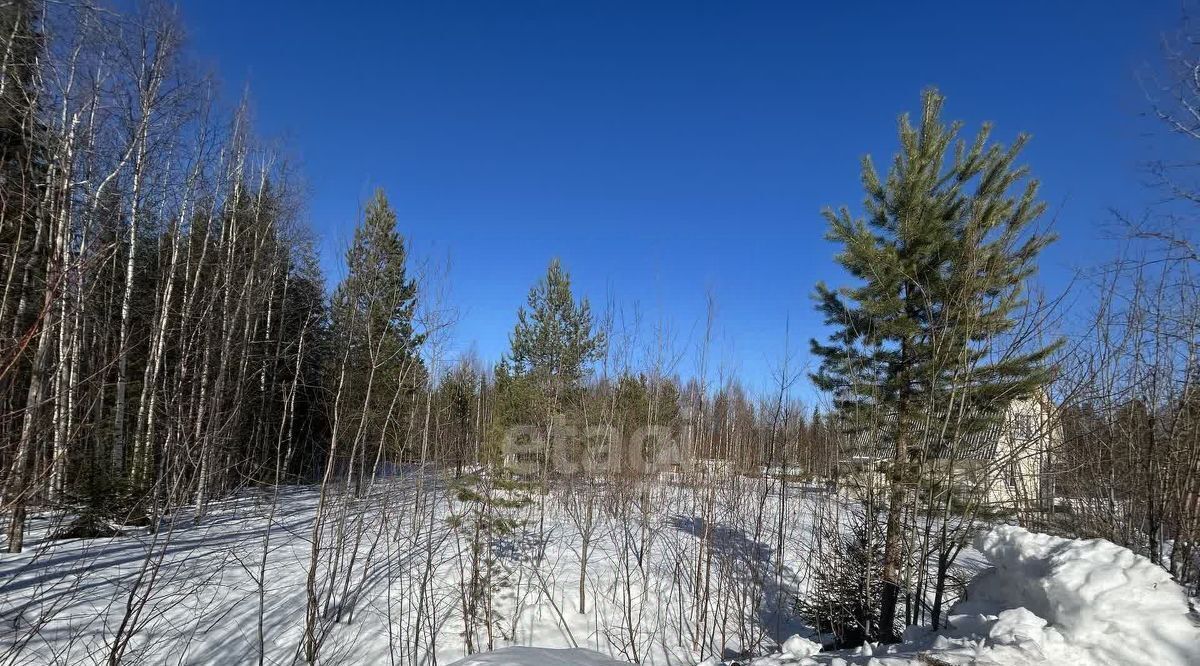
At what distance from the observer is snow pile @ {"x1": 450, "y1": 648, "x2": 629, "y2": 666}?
2.44 m

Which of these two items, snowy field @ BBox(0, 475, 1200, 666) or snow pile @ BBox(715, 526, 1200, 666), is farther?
snowy field @ BBox(0, 475, 1200, 666)

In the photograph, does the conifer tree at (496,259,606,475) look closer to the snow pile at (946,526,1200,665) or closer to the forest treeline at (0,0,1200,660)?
the forest treeline at (0,0,1200,660)

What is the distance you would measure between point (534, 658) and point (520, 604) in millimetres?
3762

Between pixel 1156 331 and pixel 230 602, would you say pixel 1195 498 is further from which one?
pixel 230 602

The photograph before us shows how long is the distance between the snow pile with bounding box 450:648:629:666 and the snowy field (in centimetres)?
2

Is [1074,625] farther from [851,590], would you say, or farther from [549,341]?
[549,341]

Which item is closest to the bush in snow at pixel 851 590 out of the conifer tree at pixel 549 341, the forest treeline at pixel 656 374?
the forest treeline at pixel 656 374

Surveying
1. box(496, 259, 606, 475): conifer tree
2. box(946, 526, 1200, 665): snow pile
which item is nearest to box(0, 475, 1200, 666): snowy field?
box(946, 526, 1200, 665): snow pile

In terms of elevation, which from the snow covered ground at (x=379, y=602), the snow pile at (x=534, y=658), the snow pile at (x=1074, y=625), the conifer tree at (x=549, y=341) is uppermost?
the conifer tree at (x=549, y=341)

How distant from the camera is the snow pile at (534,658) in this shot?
2.44 metres

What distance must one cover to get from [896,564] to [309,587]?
5042 millimetres

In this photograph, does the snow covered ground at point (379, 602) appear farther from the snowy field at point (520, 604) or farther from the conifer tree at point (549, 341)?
the conifer tree at point (549, 341)

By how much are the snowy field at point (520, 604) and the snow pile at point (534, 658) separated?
0.7 inches

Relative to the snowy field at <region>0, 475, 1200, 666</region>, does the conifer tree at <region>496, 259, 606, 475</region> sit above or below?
above
